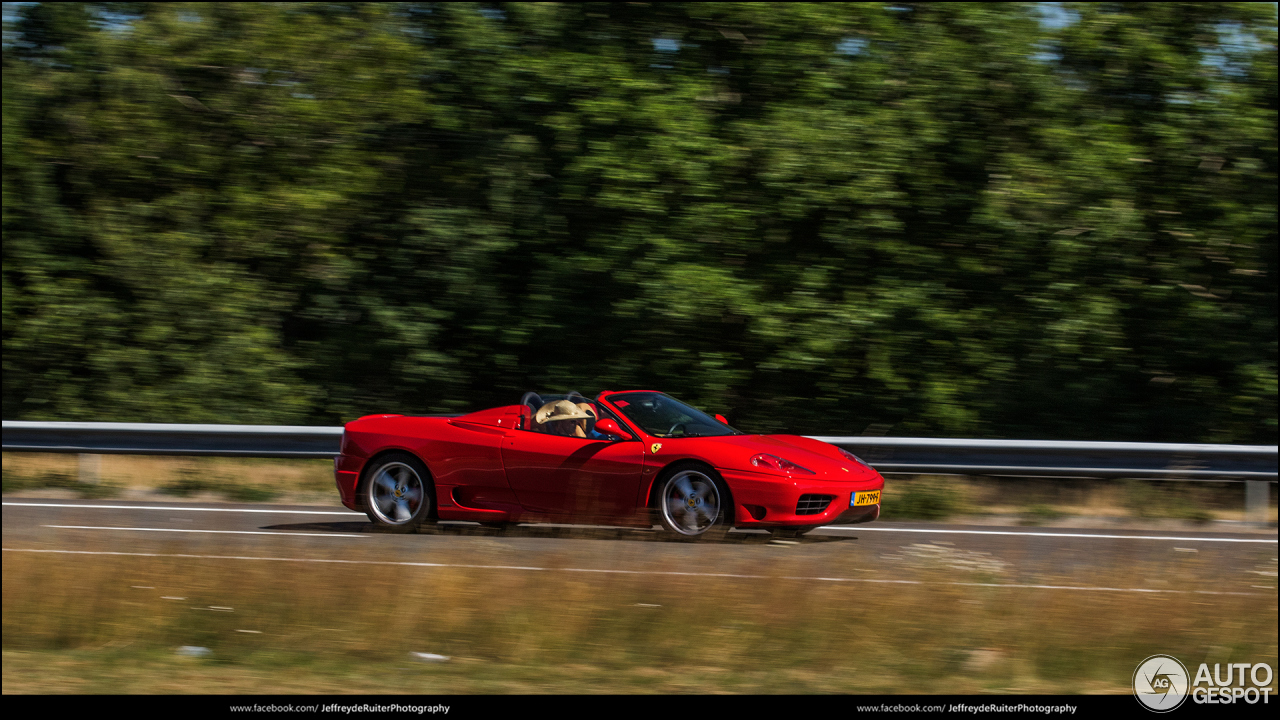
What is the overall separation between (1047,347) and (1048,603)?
7723 mm

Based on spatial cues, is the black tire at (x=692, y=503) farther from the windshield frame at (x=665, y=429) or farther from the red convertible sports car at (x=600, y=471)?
the windshield frame at (x=665, y=429)

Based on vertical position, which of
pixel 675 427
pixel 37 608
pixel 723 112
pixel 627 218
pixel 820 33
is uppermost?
pixel 820 33

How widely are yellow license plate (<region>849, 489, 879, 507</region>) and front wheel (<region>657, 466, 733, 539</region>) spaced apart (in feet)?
2.82

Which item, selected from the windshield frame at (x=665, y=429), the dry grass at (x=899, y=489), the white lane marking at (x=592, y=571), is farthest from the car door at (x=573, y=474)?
the dry grass at (x=899, y=489)

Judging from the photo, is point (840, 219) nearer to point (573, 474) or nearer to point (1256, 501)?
point (1256, 501)

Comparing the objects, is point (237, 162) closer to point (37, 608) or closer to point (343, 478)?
point (343, 478)

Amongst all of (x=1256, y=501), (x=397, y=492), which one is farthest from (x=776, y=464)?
(x=1256, y=501)

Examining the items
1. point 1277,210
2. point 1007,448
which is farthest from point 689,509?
point 1277,210

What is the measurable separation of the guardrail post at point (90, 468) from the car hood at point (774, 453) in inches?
272

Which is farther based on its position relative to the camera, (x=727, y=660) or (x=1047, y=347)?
(x=1047, y=347)

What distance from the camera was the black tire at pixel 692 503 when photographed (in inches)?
330

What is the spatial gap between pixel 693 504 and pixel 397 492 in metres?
2.34

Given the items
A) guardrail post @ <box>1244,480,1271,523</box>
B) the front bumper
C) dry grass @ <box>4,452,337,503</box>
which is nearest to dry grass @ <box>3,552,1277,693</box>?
the front bumper

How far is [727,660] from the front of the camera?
5734 mm
